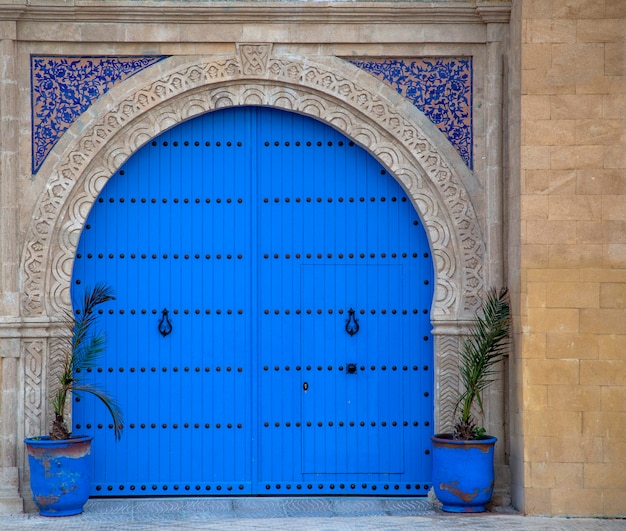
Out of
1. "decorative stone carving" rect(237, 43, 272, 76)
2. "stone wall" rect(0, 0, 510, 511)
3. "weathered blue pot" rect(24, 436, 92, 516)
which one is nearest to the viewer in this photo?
"weathered blue pot" rect(24, 436, 92, 516)

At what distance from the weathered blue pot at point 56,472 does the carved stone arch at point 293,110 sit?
645 millimetres

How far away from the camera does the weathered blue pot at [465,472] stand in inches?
251

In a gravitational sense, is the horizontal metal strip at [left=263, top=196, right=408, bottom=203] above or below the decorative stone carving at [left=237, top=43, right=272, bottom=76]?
below

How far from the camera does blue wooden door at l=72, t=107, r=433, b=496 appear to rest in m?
6.90

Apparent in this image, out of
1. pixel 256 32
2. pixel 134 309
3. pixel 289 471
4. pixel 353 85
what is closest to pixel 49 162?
pixel 134 309

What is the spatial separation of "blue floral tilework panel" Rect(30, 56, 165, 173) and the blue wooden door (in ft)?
1.50

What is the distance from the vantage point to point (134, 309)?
6.90m

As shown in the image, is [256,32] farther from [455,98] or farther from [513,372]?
[513,372]

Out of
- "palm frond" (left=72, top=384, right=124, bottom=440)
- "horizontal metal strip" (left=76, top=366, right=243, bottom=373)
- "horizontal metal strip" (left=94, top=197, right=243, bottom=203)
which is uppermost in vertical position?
"horizontal metal strip" (left=94, top=197, right=243, bottom=203)

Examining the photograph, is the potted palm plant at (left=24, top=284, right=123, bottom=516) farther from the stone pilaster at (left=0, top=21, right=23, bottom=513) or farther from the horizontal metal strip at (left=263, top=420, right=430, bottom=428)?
the horizontal metal strip at (left=263, top=420, right=430, bottom=428)

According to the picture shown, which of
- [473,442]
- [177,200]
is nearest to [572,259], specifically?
[473,442]

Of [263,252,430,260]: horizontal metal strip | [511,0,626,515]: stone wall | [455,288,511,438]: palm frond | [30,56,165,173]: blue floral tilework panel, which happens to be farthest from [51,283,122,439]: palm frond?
[511,0,626,515]: stone wall

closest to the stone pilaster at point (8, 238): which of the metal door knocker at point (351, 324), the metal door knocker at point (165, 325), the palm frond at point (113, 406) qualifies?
the palm frond at point (113, 406)

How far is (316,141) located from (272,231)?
2.08ft
